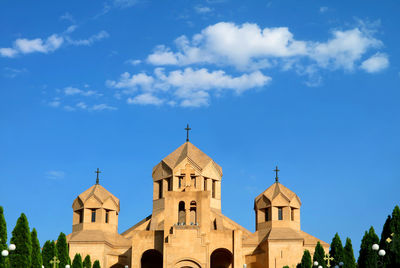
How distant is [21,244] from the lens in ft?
100

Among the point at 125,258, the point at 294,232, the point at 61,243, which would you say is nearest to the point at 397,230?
the point at 294,232

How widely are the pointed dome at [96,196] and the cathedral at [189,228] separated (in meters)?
0.07

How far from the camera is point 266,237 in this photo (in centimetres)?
4572

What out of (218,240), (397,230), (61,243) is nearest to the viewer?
(397,230)

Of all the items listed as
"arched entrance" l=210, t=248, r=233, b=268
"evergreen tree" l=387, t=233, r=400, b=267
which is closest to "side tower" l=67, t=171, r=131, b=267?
"arched entrance" l=210, t=248, r=233, b=268

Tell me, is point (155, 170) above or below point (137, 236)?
above

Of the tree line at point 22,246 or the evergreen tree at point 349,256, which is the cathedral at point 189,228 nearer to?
the evergreen tree at point 349,256

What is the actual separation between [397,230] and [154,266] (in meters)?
22.4

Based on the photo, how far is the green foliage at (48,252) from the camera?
36312 mm

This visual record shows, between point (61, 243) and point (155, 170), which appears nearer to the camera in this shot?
point (61, 243)

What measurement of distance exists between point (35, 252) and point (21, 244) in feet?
4.70

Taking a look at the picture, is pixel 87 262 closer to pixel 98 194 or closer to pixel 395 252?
pixel 98 194

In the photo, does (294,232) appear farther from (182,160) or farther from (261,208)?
(182,160)

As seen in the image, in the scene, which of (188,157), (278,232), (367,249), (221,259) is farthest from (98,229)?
(367,249)
